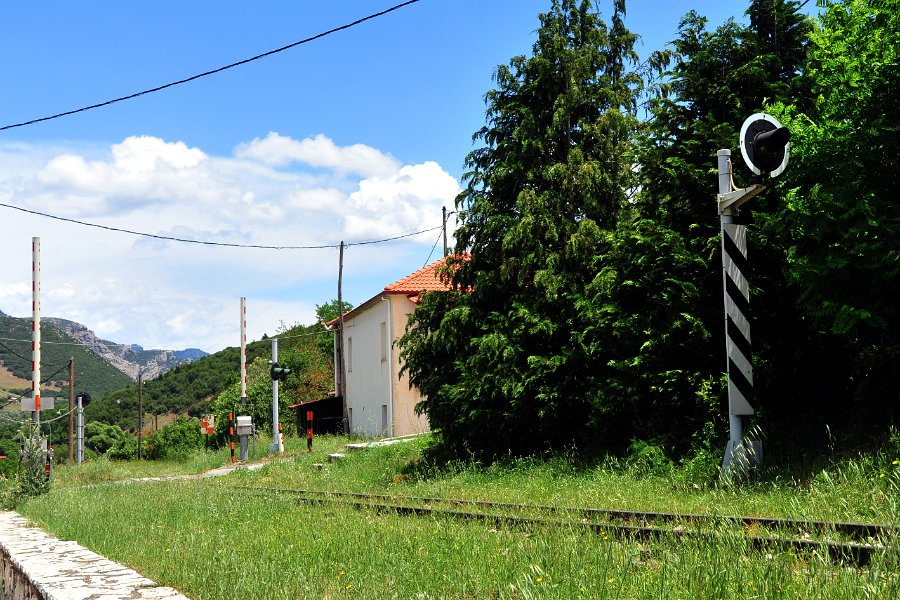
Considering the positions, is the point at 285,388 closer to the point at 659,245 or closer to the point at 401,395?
the point at 401,395

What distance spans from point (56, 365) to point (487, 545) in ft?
468

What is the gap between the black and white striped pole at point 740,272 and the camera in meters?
10.2

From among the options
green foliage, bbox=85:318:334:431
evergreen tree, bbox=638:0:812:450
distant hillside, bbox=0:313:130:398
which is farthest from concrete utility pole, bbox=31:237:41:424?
distant hillside, bbox=0:313:130:398

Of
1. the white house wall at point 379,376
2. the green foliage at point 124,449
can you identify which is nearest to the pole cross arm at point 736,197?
the white house wall at point 379,376

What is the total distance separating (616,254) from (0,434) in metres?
88.6

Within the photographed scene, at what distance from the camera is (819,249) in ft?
33.7

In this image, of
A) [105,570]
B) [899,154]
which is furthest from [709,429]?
[105,570]

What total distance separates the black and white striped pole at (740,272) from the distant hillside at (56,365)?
12717 centimetres

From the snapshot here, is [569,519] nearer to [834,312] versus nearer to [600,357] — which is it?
[834,312]

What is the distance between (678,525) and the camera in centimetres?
704

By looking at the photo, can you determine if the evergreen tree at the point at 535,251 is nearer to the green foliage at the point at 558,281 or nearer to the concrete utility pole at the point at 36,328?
the green foliage at the point at 558,281

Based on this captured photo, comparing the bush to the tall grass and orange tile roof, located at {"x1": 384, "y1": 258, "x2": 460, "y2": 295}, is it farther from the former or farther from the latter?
orange tile roof, located at {"x1": 384, "y1": 258, "x2": 460, "y2": 295}

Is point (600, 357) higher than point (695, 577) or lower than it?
higher

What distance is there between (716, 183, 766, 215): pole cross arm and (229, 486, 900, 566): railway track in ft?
14.4
